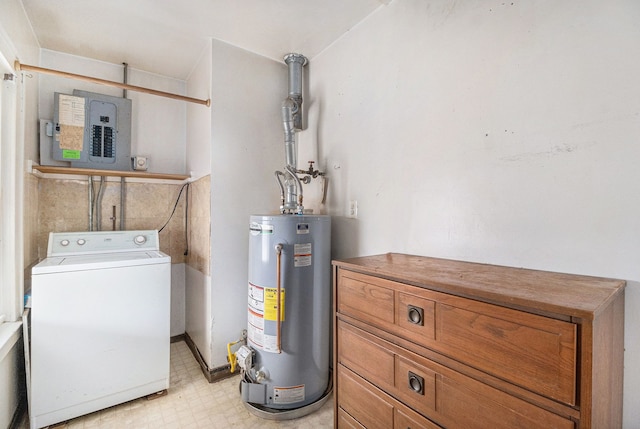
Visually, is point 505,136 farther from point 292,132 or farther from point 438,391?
point 292,132

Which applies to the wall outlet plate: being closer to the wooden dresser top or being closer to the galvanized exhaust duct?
the galvanized exhaust duct

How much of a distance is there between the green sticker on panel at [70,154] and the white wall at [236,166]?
3.56 feet

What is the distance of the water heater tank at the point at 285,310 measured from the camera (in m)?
1.69

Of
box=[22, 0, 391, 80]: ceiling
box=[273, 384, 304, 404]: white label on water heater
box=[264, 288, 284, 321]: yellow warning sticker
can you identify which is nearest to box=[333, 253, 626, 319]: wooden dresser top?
box=[264, 288, 284, 321]: yellow warning sticker

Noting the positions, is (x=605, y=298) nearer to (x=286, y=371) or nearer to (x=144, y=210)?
(x=286, y=371)

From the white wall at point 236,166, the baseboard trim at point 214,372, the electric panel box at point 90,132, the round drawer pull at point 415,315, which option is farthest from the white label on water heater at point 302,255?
the electric panel box at point 90,132

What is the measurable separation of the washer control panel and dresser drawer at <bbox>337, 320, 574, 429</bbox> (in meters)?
1.84

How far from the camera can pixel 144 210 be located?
255cm

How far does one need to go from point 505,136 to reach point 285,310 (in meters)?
1.42

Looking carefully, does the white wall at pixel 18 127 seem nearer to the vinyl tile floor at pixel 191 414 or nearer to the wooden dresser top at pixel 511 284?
the vinyl tile floor at pixel 191 414

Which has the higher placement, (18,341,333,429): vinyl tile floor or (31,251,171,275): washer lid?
(31,251,171,275): washer lid

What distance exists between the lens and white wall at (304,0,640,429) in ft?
3.15

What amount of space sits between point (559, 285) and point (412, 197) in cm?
79

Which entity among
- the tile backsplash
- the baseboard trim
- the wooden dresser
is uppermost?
the tile backsplash
